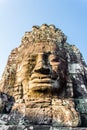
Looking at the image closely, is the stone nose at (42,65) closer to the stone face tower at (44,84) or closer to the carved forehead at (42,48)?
the stone face tower at (44,84)

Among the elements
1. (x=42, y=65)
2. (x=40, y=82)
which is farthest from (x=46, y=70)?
(x=40, y=82)

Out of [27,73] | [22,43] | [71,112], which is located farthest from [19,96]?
[22,43]

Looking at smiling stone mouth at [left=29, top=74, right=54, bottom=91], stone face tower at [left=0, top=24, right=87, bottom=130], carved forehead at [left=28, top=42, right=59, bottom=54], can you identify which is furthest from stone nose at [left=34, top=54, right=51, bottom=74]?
carved forehead at [left=28, top=42, right=59, bottom=54]

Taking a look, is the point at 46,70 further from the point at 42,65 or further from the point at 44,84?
the point at 44,84

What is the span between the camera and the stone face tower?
713 cm

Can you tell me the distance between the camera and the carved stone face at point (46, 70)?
8.13m

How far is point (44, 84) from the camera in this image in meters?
8.09

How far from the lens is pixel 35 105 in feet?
24.7

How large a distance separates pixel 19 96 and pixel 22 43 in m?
3.42

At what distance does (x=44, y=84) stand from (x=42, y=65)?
2.45ft

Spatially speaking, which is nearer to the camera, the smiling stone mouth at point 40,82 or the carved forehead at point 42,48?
the smiling stone mouth at point 40,82

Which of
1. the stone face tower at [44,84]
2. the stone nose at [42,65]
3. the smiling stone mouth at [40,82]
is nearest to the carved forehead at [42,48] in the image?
the stone face tower at [44,84]

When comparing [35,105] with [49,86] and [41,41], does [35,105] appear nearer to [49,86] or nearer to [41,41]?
[49,86]

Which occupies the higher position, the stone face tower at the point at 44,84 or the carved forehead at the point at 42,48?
the carved forehead at the point at 42,48
